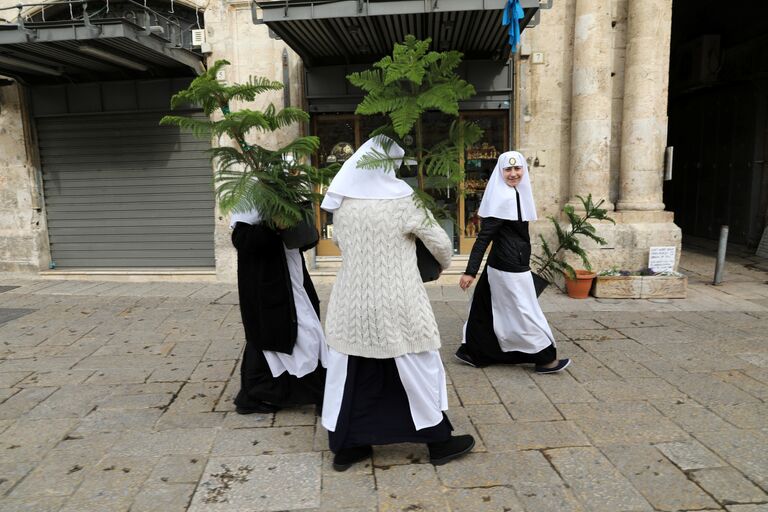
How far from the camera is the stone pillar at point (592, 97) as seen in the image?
7.43 metres

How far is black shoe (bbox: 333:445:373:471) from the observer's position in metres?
3.01

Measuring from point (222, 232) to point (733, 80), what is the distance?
1056cm

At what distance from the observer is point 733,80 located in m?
11.1

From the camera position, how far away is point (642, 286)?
710 centimetres

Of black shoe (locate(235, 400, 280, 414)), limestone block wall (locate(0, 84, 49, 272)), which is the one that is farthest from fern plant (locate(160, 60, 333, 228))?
limestone block wall (locate(0, 84, 49, 272))

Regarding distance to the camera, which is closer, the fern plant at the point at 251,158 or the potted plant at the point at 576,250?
the fern plant at the point at 251,158

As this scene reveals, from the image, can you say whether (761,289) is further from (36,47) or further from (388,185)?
(36,47)

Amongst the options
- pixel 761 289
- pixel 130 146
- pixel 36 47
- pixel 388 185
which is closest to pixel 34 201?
pixel 130 146

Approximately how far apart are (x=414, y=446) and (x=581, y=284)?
460cm

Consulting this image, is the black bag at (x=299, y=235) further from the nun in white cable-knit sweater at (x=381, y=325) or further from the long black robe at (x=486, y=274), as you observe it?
the long black robe at (x=486, y=274)

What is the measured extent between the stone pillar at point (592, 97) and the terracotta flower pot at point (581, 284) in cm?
108

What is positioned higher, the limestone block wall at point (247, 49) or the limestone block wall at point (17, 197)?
the limestone block wall at point (247, 49)

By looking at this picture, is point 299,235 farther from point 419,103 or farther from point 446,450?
point 446,450

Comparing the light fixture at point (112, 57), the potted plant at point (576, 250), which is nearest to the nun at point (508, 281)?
the potted plant at point (576, 250)
